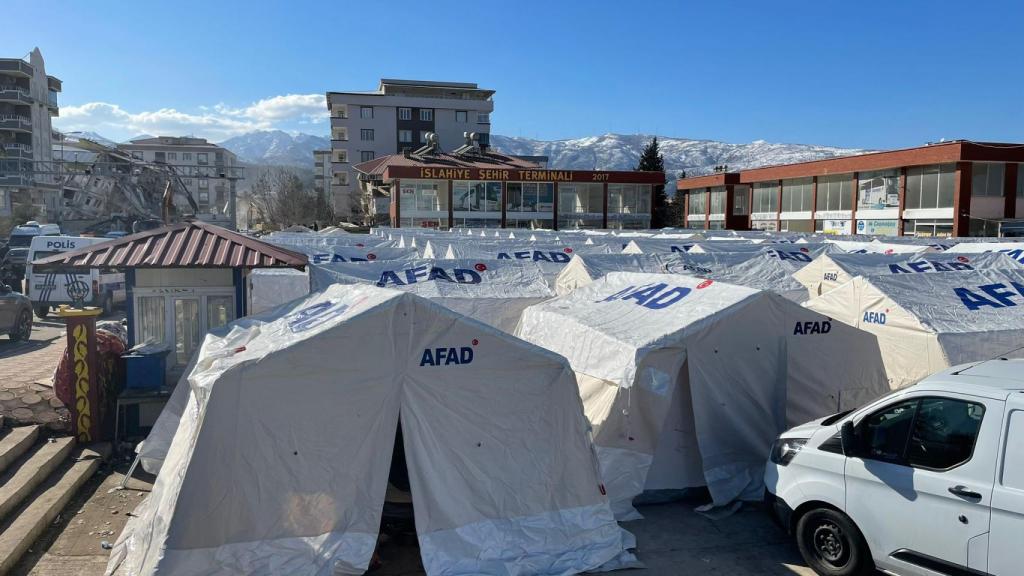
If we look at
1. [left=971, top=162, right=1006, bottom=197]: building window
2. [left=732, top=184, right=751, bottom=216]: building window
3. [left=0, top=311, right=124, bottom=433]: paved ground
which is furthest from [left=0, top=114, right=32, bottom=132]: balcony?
[left=971, top=162, right=1006, bottom=197]: building window

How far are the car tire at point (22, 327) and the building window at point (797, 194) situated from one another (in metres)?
45.4

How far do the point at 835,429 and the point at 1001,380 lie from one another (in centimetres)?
130

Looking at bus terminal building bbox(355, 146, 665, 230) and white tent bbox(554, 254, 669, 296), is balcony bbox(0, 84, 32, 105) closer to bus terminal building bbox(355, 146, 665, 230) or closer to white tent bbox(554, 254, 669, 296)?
bus terminal building bbox(355, 146, 665, 230)

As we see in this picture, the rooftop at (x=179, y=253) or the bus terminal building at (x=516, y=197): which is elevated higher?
the bus terminal building at (x=516, y=197)

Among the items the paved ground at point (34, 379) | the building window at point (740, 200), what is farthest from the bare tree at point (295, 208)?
the paved ground at point (34, 379)

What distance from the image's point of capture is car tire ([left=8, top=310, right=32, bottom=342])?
16656 millimetres

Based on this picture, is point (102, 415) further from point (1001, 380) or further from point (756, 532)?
point (1001, 380)

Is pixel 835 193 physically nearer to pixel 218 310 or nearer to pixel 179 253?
pixel 218 310

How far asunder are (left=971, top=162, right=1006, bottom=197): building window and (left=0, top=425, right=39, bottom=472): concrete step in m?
43.0

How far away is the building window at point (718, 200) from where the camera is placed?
57.8 metres

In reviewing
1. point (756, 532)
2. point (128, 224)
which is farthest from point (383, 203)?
point (756, 532)

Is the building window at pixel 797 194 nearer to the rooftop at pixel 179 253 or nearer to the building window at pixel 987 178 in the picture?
the building window at pixel 987 178

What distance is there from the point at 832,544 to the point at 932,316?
505 cm

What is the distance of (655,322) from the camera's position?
28.4 ft
